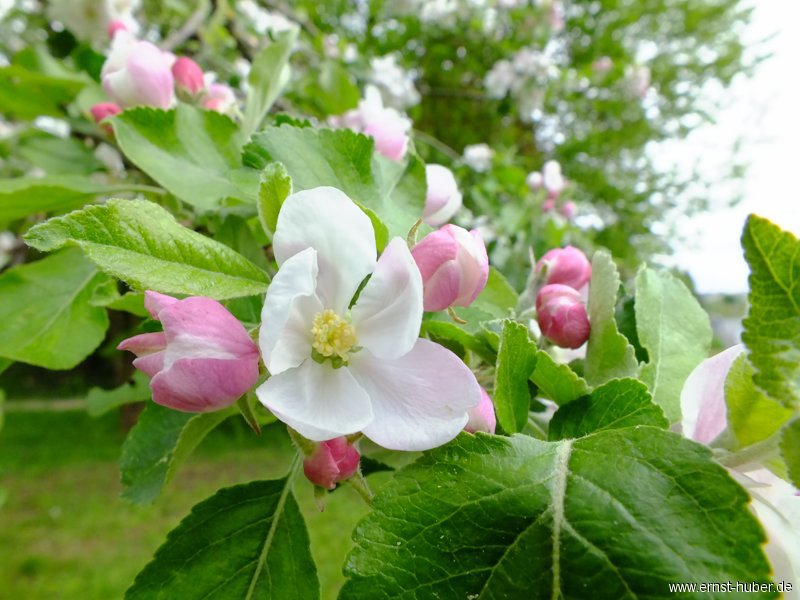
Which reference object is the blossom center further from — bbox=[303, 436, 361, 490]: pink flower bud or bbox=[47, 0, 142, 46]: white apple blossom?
bbox=[47, 0, 142, 46]: white apple blossom

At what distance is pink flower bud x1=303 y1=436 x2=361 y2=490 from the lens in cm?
41

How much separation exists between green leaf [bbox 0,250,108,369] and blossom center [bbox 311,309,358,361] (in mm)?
411

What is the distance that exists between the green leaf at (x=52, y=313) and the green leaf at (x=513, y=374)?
516mm

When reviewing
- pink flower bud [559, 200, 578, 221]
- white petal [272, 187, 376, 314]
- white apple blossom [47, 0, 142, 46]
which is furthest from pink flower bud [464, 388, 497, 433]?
pink flower bud [559, 200, 578, 221]

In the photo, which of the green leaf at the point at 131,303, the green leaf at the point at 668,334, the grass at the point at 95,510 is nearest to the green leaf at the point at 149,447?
the green leaf at the point at 131,303

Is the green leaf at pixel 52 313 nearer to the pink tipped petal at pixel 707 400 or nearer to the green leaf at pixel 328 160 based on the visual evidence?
the green leaf at pixel 328 160

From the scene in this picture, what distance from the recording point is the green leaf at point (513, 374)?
399 mm

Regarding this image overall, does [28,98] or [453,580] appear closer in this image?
[453,580]

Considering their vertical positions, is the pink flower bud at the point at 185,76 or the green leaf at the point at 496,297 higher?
the green leaf at the point at 496,297

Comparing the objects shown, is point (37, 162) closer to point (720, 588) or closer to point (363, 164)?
point (363, 164)

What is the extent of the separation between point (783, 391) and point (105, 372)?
35.2 ft

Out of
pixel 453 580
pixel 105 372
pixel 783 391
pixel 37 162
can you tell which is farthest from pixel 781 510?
pixel 105 372

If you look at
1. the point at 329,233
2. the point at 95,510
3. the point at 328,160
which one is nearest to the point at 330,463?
the point at 329,233

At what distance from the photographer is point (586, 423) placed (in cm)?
41
